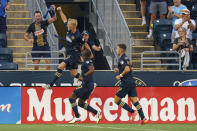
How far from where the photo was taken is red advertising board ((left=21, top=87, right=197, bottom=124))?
17203mm

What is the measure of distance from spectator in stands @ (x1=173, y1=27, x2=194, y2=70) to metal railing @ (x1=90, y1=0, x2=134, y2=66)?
1.43m

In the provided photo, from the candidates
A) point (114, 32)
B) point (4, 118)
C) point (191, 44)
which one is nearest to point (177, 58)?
point (191, 44)

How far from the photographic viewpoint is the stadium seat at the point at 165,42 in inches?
815

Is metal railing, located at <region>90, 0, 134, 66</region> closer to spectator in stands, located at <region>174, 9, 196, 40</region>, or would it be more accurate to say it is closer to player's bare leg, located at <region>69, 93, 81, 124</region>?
spectator in stands, located at <region>174, 9, 196, 40</region>

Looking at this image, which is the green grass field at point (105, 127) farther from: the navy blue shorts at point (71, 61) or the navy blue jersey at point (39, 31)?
the navy blue jersey at point (39, 31)

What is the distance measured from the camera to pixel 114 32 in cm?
2073

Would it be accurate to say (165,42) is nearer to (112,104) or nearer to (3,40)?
(112,104)

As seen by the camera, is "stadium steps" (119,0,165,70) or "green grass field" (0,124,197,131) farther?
"stadium steps" (119,0,165,70)

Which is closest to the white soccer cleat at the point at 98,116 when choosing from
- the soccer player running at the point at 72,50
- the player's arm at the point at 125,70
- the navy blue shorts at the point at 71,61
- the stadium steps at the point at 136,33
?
the player's arm at the point at 125,70

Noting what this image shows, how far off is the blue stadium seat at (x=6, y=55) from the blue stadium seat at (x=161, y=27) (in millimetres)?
4751

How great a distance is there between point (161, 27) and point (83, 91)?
580 centimetres

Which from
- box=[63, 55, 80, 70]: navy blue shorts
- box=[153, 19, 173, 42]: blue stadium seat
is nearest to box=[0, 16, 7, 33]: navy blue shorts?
box=[63, 55, 80, 70]: navy blue shorts

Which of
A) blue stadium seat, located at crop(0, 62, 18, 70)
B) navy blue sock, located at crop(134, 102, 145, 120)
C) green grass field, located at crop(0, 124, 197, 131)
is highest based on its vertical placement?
blue stadium seat, located at crop(0, 62, 18, 70)

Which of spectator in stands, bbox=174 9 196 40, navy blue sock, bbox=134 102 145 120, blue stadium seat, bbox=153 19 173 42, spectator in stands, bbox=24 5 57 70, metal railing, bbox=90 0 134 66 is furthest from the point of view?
blue stadium seat, bbox=153 19 173 42
